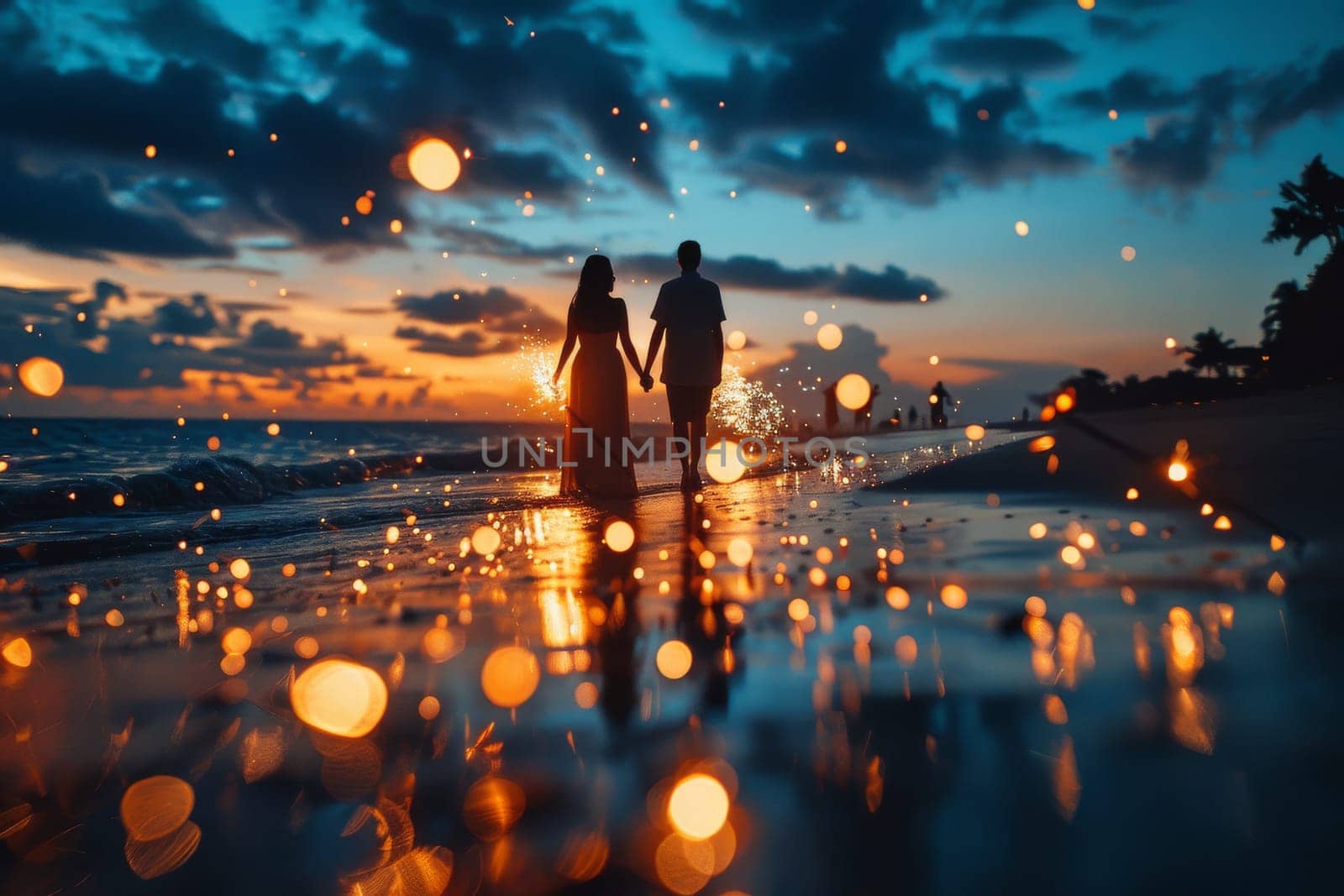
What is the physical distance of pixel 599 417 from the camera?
29.1ft

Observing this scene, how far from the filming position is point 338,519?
20.9 feet

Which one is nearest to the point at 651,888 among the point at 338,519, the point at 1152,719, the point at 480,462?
the point at 1152,719

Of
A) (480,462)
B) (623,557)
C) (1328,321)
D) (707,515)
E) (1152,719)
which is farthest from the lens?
(1328,321)

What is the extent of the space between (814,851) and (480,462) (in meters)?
15.8

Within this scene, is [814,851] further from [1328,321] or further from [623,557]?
[1328,321]

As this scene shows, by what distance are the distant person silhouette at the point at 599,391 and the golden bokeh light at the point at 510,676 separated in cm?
638

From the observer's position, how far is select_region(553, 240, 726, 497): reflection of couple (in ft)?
27.7

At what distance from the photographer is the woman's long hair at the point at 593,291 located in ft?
28.1

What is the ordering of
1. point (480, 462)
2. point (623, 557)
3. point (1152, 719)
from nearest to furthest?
point (1152, 719), point (623, 557), point (480, 462)

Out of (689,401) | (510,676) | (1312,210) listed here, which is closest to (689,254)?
(689,401)

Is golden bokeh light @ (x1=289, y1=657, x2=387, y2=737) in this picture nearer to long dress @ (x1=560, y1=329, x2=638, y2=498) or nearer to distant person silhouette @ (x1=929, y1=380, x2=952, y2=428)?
long dress @ (x1=560, y1=329, x2=638, y2=498)

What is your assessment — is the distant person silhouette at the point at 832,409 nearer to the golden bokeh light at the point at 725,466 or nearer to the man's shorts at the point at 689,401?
the golden bokeh light at the point at 725,466

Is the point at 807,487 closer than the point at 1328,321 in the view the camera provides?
Yes

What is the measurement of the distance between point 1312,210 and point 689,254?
36.9 metres
